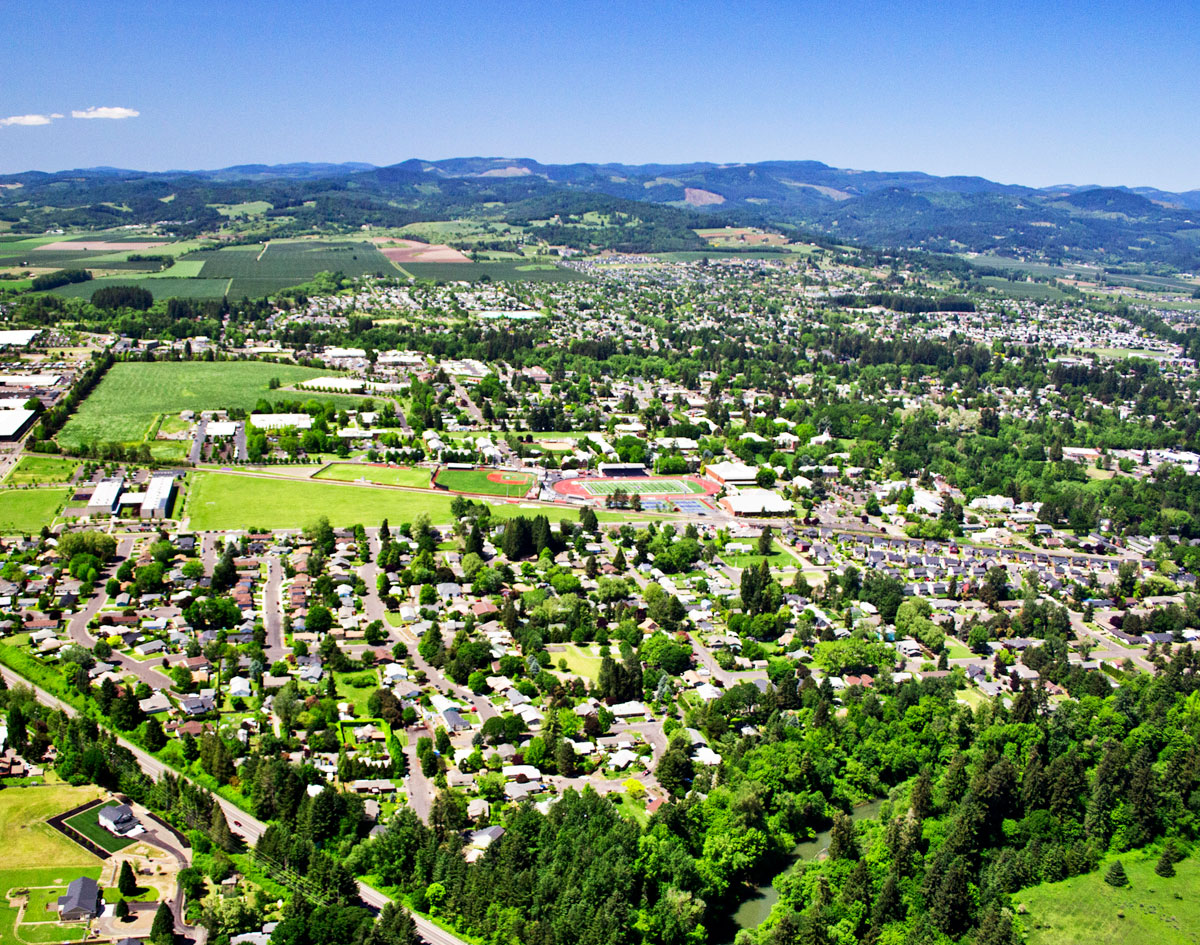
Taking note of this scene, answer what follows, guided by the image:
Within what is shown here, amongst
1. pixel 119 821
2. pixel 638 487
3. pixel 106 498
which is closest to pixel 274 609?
pixel 119 821

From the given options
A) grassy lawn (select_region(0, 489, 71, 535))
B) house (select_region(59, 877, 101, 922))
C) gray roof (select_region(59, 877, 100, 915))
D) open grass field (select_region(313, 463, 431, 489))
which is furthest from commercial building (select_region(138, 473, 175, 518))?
house (select_region(59, 877, 101, 922))

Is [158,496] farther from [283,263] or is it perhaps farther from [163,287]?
[283,263]

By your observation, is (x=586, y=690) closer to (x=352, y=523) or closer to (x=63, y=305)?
(x=352, y=523)

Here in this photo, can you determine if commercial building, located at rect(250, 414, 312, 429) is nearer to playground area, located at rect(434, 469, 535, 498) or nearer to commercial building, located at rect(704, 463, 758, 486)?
playground area, located at rect(434, 469, 535, 498)

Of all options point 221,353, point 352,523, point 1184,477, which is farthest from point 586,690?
point 221,353

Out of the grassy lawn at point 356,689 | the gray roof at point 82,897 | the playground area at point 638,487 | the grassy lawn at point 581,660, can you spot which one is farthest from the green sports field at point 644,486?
the gray roof at point 82,897

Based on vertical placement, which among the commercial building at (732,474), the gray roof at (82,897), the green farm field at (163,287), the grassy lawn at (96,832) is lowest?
the grassy lawn at (96,832)

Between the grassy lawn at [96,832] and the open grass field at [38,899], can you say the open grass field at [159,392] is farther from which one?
the open grass field at [38,899]
